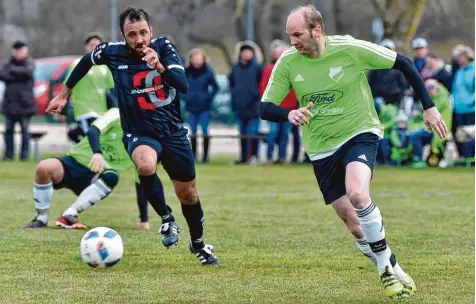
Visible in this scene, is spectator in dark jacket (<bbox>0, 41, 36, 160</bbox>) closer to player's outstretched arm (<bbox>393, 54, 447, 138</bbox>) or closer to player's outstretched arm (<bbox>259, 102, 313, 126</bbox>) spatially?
player's outstretched arm (<bbox>259, 102, 313, 126</bbox>)

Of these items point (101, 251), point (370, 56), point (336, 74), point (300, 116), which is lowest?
point (101, 251)

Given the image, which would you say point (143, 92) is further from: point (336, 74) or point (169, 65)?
point (336, 74)

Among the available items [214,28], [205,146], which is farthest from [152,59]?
[214,28]

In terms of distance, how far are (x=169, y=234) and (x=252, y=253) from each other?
3.52 ft

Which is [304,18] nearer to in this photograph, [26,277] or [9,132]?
[26,277]

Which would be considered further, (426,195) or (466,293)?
(426,195)

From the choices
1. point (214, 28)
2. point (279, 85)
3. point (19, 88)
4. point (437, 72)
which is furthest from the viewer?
point (214, 28)

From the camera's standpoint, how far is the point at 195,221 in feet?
28.6

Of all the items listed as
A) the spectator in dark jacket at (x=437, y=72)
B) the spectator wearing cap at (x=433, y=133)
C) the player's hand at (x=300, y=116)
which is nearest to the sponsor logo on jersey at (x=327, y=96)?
the player's hand at (x=300, y=116)

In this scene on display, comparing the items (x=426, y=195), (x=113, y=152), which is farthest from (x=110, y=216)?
(x=426, y=195)

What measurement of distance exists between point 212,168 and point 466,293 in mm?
12795

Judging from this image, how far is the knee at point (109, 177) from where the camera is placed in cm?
1092

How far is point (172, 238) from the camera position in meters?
8.49

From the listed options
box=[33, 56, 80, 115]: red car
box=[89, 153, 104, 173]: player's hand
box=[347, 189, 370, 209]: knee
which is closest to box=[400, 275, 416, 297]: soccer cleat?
box=[347, 189, 370, 209]: knee
